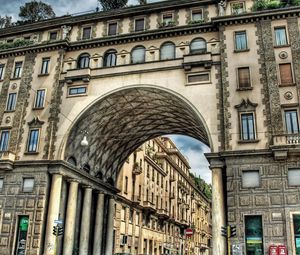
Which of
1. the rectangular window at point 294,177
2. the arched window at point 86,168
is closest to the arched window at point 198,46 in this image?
the rectangular window at point 294,177

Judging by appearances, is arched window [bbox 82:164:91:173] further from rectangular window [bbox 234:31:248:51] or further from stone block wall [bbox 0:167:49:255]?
rectangular window [bbox 234:31:248:51]

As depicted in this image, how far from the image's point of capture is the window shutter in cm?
2644

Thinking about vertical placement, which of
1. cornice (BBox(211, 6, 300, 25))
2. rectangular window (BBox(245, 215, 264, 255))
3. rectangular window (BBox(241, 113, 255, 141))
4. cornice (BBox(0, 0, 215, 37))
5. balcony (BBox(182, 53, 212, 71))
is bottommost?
rectangular window (BBox(245, 215, 264, 255))

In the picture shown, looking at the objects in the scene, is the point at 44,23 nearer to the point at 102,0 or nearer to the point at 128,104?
the point at 102,0

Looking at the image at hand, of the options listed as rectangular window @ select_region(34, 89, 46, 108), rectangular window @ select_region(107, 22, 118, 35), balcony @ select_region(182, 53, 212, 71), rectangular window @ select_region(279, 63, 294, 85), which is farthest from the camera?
rectangular window @ select_region(107, 22, 118, 35)

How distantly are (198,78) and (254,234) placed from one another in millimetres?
12269

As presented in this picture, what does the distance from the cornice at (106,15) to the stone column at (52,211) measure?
1465 cm

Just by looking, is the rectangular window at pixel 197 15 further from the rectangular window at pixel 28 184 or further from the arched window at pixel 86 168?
the rectangular window at pixel 28 184

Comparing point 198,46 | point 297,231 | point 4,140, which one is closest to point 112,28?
point 198,46

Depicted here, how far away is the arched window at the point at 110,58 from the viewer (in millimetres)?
32406

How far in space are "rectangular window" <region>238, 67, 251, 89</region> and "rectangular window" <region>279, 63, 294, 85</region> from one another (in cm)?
228

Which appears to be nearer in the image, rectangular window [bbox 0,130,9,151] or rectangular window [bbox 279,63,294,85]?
rectangular window [bbox 279,63,294,85]

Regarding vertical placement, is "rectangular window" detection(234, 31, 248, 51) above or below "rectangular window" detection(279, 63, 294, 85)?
above

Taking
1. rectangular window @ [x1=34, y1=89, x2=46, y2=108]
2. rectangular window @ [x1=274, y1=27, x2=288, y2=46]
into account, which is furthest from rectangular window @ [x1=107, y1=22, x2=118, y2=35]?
rectangular window @ [x1=274, y1=27, x2=288, y2=46]
